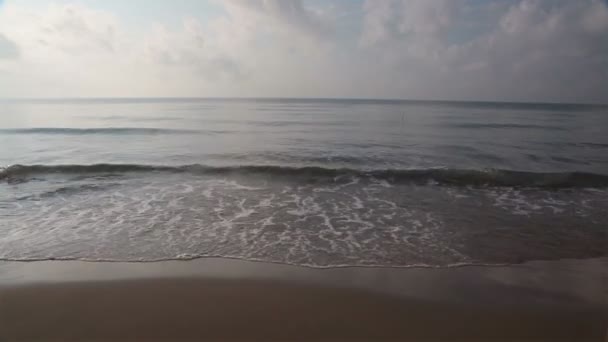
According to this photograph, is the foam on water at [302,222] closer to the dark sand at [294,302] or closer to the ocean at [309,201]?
the ocean at [309,201]

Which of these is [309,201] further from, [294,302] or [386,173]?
[294,302]

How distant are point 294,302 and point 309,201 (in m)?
4.00

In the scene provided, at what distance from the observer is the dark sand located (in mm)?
3074

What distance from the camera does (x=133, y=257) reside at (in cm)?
468

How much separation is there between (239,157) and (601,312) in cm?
1008

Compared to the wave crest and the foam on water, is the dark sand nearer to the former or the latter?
the foam on water

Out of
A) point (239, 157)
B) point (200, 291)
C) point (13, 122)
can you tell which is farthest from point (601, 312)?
point (13, 122)

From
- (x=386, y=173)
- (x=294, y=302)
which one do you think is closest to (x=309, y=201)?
(x=386, y=173)

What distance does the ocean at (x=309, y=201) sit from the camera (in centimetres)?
502

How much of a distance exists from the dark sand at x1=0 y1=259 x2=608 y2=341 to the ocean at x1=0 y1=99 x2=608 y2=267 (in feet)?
1.34

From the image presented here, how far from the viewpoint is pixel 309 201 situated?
7516mm

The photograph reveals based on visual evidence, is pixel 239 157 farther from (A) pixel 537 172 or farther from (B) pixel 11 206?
(A) pixel 537 172

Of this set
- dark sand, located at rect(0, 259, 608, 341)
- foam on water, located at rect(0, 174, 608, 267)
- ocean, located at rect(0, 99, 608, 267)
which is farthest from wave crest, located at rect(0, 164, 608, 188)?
dark sand, located at rect(0, 259, 608, 341)

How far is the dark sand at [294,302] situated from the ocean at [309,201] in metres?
0.41
